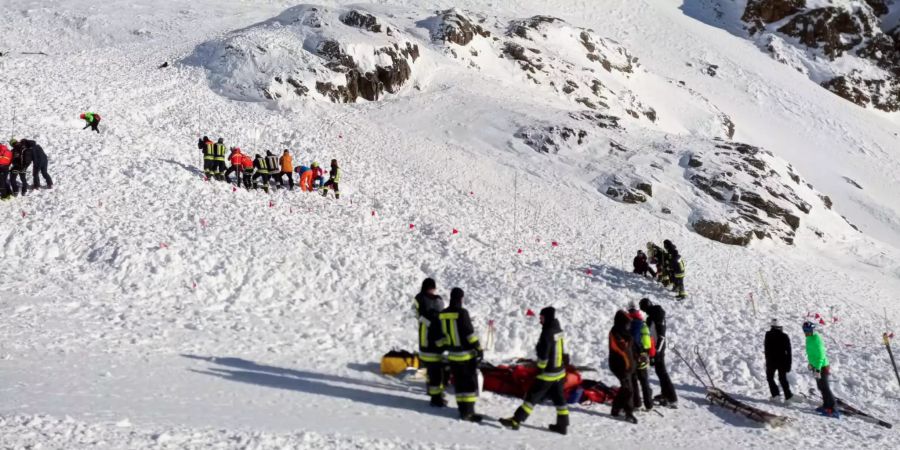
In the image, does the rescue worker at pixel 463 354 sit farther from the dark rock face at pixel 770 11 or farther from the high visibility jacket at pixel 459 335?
the dark rock face at pixel 770 11

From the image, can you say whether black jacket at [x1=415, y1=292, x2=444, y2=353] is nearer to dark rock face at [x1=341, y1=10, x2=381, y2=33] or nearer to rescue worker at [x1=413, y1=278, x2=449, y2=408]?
rescue worker at [x1=413, y1=278, x2=449, y2=408]

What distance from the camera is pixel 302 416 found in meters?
7.94

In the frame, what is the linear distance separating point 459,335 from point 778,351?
6.54 metres

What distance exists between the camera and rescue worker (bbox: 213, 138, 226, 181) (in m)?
19.4

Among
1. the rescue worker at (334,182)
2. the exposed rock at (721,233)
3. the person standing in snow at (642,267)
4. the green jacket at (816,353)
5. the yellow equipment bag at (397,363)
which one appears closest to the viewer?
the yellow equipment bag at (397,363)

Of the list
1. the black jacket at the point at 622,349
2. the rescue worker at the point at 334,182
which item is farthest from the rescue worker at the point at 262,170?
the black jacket at the point at 622,349

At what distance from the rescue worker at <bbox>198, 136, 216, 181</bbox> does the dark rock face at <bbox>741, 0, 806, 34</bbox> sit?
71393 mm

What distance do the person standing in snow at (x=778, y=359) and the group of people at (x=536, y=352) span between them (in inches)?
112

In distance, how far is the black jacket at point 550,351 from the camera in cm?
819

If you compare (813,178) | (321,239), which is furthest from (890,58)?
(321,239)

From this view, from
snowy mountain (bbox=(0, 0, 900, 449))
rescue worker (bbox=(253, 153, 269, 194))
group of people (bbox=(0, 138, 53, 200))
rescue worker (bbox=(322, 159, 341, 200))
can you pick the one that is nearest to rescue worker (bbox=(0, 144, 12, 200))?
group of people (bbox=(0, 138, 53, 200))

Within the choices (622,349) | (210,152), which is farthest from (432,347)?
(210,152)

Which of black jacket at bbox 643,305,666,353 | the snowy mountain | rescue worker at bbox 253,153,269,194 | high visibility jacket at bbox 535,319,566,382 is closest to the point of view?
high visibility jacket at bbox 535,319,566,382

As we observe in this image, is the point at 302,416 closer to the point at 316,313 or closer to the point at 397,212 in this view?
the point at 316,313
